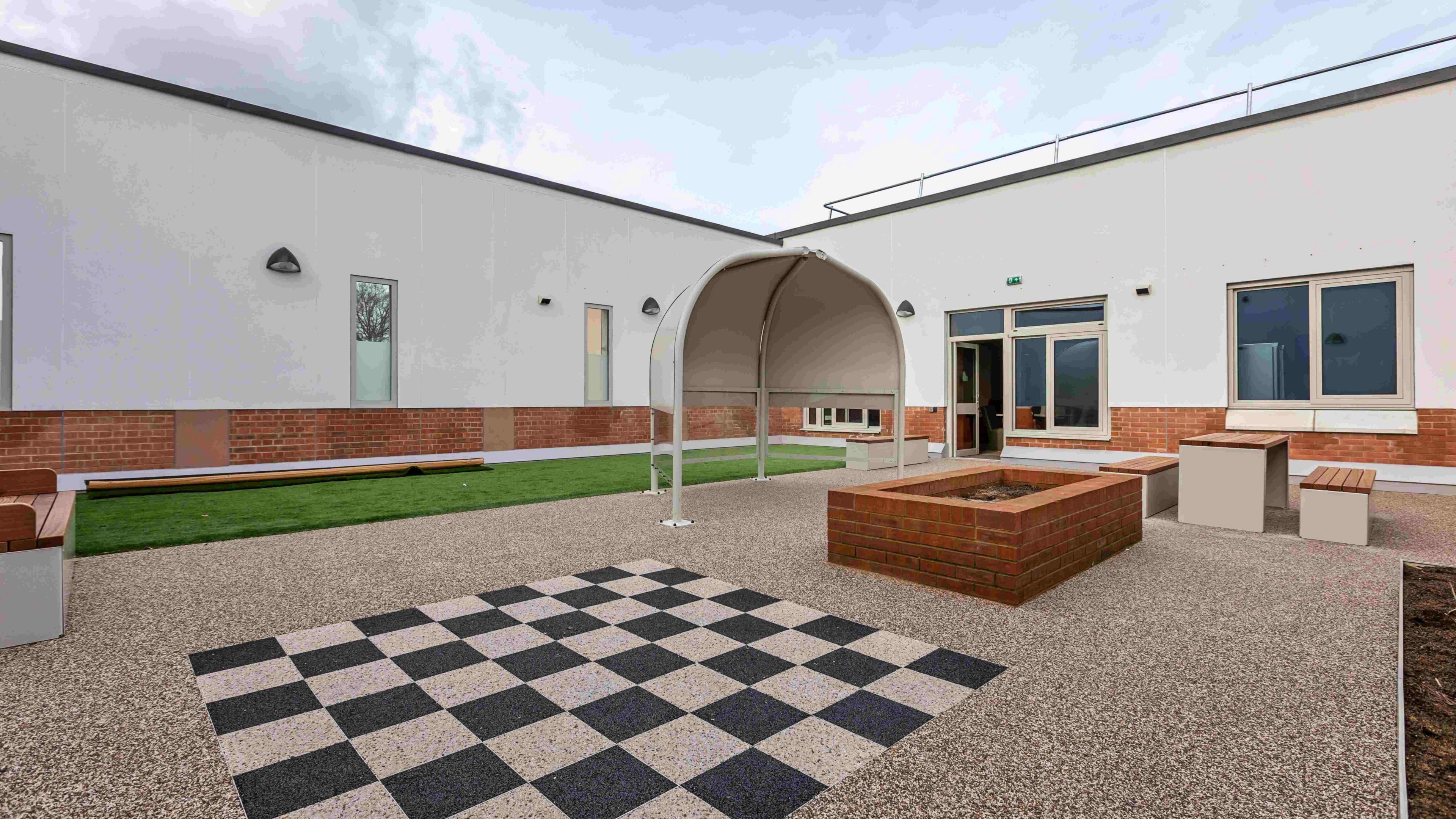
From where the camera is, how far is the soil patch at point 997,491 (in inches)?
222

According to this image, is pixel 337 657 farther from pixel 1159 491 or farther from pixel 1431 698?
pixel 1159 491

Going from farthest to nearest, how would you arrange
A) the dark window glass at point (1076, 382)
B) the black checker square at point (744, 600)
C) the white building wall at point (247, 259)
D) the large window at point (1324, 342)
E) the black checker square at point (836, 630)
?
the dark window glass at point (1076, 382) → the large window at point (1324, 342) → the white building wall at point (247, 259) → the black checker square at point (744, 600) → the black checker square at point (836, 630)

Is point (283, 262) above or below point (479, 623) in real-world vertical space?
above

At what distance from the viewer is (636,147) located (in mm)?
18531

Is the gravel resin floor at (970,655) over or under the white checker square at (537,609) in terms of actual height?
over

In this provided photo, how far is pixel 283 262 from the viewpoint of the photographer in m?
9.50

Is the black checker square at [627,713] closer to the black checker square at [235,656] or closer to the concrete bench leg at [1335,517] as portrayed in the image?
the black checker square at [235,656]

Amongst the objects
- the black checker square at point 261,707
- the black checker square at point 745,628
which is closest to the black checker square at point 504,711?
the black checker square at point 261,707

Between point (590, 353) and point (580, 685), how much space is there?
1121 cm

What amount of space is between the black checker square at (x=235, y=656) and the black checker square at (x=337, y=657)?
154 mm

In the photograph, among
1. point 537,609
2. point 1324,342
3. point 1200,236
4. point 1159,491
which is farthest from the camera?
point 1200,236

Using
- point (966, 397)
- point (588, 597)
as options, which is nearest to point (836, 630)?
point (588, 597)

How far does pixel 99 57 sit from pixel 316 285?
3.55 meters

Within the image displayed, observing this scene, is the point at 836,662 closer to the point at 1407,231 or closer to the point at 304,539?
the point at 304,539
